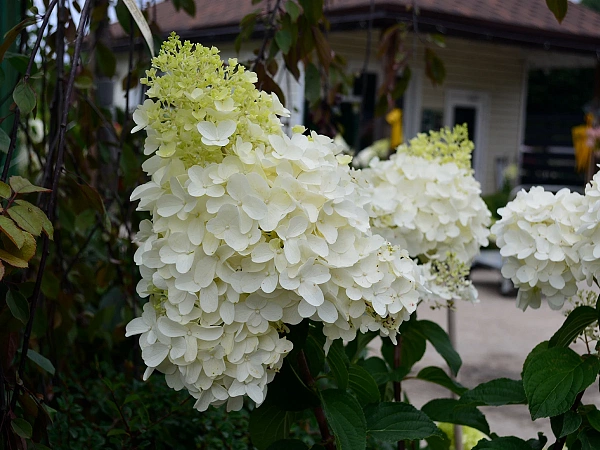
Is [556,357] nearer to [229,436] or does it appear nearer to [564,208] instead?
[564,208]

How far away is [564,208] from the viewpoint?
61.0 inches

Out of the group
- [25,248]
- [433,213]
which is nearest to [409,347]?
[433,213]

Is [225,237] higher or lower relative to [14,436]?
higher

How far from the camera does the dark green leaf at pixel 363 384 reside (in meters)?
1.52

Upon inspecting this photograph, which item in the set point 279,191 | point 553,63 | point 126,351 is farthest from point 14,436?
point 553,63

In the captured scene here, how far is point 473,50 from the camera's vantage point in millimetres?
12562

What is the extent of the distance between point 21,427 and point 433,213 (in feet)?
3.47

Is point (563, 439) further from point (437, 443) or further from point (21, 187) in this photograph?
point (21, 187)

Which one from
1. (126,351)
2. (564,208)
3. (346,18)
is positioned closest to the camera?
(564,208)

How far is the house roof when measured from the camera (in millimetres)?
8867

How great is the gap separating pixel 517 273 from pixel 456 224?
0.38 m

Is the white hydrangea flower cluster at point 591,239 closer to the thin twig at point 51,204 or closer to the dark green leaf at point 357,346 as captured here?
the dark green leaf at point 357,346

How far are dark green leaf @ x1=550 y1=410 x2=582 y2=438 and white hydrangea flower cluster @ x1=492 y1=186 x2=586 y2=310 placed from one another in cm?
22

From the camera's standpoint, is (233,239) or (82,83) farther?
(82,83)
